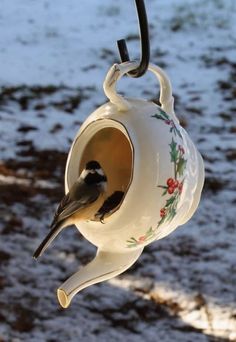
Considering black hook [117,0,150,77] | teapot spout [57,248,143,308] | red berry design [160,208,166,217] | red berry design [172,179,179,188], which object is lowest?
teapot spout [57,248,143,308]

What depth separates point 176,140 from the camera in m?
0.78

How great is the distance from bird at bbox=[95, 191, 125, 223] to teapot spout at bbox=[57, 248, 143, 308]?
1.8 inches

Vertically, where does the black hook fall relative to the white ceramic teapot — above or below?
above

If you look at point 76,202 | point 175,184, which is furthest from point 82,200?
point 175,184

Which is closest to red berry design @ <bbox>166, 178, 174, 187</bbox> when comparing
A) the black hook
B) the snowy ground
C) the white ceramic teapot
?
the white ceramic teapot

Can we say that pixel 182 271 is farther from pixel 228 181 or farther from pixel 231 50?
pixel 231 50

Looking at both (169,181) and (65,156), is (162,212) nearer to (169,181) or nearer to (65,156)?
(169,181)

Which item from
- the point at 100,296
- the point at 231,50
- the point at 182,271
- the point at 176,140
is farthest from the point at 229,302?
the point at 231,50

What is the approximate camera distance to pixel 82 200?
72 centimetres

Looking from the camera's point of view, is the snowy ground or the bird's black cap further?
the snowy ground

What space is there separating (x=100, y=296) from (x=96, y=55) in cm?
155

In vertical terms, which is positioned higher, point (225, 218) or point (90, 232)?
point (90, 232)

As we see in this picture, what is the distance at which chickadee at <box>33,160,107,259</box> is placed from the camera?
0.71 m

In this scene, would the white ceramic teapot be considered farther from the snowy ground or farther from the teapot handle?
the snowy ground
